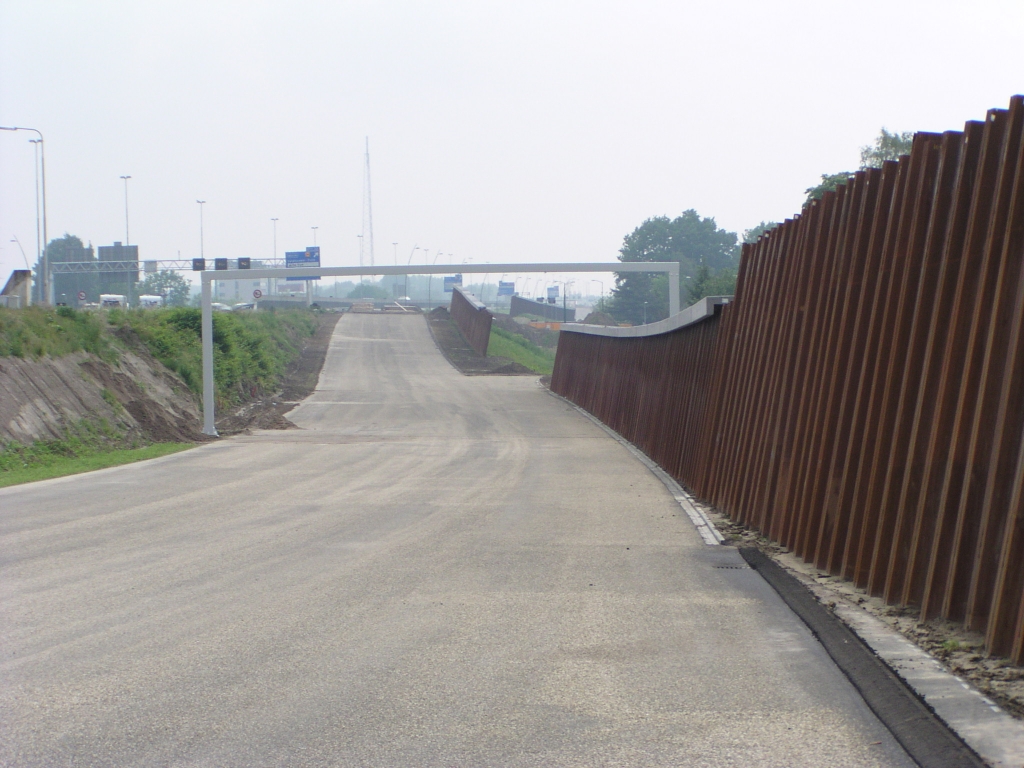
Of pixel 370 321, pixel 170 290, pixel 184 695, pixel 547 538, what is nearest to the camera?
pixel 184 695

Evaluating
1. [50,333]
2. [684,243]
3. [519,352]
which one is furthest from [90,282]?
[50,333]

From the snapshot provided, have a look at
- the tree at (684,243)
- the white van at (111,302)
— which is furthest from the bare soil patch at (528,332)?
the tree at (684,243)

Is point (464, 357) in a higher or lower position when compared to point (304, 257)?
lower

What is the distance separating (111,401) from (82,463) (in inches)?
223

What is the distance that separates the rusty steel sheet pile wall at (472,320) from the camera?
59750 mm

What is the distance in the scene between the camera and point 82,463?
57.9 feet

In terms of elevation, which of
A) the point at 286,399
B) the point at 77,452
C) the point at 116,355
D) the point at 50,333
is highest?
the point at 50,333

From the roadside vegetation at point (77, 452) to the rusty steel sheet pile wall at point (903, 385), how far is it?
1152 centimetres

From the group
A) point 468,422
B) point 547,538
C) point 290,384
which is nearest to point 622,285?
point 290,384

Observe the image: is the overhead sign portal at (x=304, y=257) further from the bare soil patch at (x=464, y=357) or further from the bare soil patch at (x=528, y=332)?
the bare soil patch at (x=528, y=332)

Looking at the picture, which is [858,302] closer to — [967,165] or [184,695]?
[967,165]

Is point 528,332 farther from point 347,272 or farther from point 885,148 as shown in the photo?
point 347,272

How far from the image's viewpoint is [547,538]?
33.5 feet

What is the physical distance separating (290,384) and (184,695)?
3959 centimetres
